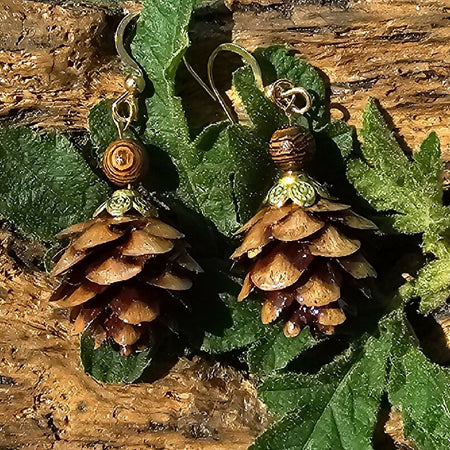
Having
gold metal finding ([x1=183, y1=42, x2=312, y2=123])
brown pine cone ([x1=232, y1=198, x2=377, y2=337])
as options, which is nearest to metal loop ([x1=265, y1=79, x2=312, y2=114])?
gold metal finding ([x1=183, y1=42, x2=312, y2=123])

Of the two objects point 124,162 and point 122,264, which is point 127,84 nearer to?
point 124,162

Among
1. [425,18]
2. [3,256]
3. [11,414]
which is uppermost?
[425,18]

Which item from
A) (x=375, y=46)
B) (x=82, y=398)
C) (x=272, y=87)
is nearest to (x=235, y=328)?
(x=82, y=398)

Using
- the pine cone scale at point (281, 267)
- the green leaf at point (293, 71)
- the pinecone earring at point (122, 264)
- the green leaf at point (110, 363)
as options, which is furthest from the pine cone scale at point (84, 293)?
the green leaf at point (293, 71)

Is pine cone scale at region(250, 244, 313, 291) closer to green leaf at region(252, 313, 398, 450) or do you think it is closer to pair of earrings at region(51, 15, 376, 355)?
pair of earrings at region(51, 15, 376, 355)

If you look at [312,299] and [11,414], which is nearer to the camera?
[312,299]

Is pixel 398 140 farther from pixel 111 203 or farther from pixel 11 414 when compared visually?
pixel 11 414

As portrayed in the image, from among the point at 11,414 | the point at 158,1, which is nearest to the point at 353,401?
the point at 11,414
